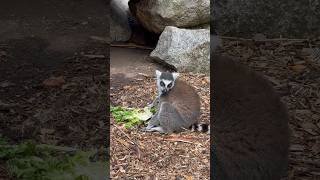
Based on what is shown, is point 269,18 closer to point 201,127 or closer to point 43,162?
point 201,127

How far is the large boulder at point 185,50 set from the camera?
5613 mm

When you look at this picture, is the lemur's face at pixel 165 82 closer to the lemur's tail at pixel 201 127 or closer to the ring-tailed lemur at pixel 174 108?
the ring-tailed lemur at pixel 174 108

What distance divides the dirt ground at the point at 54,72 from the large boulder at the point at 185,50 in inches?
27.9

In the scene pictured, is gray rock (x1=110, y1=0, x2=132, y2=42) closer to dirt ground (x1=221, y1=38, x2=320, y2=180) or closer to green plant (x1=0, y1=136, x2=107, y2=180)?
dirt ground (x1=221, y1=38, x2=320, y2=180)

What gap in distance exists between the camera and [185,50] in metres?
5.62

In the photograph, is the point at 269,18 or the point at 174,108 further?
the point at 269,18

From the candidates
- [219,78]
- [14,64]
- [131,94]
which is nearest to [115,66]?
[131,94]

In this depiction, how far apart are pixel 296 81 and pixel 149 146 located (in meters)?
1.23

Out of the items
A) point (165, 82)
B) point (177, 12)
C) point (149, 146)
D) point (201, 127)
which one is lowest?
point (149, 146)

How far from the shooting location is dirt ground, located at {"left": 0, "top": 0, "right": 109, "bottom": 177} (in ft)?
12.3

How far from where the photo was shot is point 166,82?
180 inches

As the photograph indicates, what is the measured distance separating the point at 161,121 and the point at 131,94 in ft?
2.75

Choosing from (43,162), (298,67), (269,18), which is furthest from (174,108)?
(43,162)

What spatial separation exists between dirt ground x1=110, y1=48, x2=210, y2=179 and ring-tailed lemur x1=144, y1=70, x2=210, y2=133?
89 millimetres
